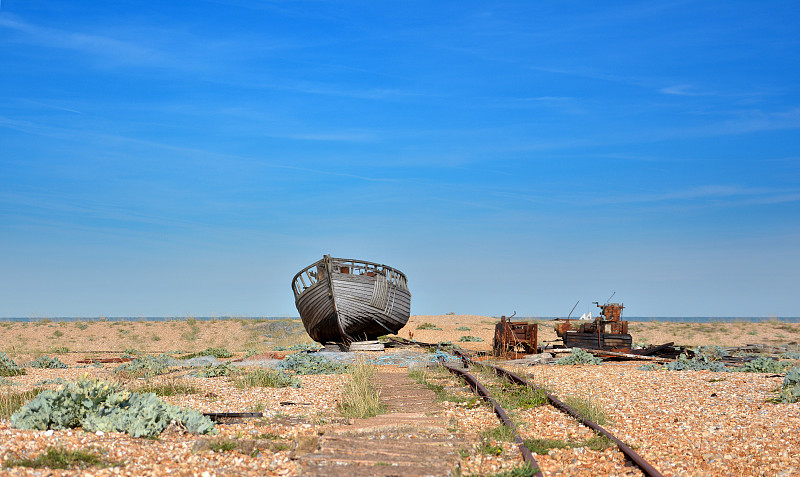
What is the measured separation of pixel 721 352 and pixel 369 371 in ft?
41.3

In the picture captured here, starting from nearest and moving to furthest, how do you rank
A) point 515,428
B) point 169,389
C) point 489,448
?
1. point 489,448
2. point 515,428
3. point 169,389

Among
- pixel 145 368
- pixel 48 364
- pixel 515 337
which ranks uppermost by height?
pixel 515 337

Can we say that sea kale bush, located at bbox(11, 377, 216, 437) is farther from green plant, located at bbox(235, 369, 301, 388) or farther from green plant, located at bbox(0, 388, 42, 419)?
green plant, located at bbox(235, 369, 301, 388)

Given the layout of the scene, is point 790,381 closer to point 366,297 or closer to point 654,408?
point 654,408

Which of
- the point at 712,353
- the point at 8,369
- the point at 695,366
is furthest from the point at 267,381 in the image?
the point at 712,353

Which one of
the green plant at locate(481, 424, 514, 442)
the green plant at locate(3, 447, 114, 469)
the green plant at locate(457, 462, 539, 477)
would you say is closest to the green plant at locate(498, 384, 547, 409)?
the green plant at locate(481, 424, 514, 442)

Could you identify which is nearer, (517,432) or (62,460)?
(62,460)

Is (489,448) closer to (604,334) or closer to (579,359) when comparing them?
(579,359)

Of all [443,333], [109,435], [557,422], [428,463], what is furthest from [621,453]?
[443,333]

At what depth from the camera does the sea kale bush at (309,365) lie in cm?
1648

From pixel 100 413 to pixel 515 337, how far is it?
1446 cm

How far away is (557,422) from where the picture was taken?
368 inches

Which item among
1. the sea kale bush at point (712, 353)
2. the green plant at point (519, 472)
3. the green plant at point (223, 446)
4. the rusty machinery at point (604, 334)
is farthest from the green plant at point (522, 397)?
the rusty machinery at point (604, 334)

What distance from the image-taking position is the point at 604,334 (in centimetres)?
2234
